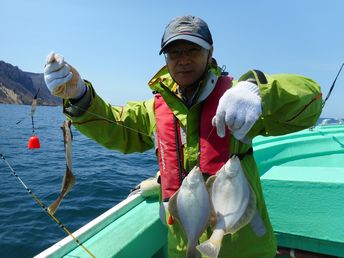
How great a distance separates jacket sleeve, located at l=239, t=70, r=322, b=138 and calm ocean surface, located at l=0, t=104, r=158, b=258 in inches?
99.6

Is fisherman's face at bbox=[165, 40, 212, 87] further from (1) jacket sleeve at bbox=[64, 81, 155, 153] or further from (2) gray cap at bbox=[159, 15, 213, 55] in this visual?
(1) jacket sleeve at bbox=[64, 81, 155, 153]

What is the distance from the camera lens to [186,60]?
259cm

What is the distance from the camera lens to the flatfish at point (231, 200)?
2254 millimetres

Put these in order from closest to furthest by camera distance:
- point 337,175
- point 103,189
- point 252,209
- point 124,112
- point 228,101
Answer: point 228,101 < point 252,209 < point 124,112 < point 337,175 < point 103,189

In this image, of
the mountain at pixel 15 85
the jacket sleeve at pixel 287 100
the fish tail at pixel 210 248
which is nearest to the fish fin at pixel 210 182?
the fish tail at pixel 210 248

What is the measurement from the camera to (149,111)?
9.86 feet

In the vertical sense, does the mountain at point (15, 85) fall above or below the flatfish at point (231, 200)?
below

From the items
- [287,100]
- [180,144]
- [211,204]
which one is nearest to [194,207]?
[211,204]

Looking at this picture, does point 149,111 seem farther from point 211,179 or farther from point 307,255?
point 307,255

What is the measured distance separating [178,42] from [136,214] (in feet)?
7.11

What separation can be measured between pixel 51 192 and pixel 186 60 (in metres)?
7.63

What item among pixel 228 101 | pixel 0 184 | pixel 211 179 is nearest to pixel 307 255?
pixel 211 179

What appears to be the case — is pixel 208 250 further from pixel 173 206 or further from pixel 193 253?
pixel 173 206

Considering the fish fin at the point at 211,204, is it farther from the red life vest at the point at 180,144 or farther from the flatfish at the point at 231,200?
the red life vest at the point at 180,144
